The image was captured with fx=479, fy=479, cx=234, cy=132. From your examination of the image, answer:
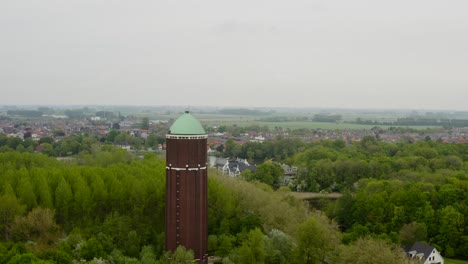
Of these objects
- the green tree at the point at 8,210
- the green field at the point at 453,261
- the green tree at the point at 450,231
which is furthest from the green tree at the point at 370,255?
the green tree at the point at 8,210

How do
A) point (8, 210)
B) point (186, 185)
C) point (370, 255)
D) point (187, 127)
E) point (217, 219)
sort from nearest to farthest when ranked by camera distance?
point (370, 255), point (186, 185), point (187, 127), point (8, 210), point (217, 219)

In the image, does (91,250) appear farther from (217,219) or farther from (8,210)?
(217,219)

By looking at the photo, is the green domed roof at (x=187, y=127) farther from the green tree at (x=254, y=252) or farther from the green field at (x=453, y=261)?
the green field at (x=453, y=261)

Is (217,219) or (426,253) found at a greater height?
(217,219)

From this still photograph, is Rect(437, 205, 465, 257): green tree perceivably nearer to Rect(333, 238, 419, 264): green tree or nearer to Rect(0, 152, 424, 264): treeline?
Rect(0, 152, 424, 264): treeline

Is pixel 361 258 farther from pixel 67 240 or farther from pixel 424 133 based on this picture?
pixel 424 133

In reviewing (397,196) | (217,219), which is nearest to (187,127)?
(217,219)

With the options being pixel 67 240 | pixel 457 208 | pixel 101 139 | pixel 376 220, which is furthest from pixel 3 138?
pixel 457 208
